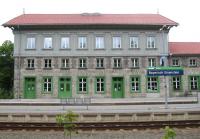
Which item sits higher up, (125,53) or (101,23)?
(101,23)

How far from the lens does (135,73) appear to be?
1590 inches

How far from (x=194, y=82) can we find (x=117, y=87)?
10614mm

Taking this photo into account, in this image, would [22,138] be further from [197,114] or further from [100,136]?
[197,114]

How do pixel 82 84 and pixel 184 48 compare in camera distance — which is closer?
pixel 82 84

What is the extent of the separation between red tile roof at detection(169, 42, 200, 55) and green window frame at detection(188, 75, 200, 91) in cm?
329

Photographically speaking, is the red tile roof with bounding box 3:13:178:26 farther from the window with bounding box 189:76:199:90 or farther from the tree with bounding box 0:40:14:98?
the tree with bounding box 0:40:14:98

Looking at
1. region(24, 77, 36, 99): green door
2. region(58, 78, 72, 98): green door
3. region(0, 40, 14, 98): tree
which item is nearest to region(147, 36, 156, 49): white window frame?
region(58, 78, 72, 98): green door

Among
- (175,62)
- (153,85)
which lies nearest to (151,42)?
(175,62)

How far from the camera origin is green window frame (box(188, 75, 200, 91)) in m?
41.2

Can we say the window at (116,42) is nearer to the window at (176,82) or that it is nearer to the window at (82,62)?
the window at (82,62)

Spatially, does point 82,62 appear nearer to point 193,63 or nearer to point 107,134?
point 193,63

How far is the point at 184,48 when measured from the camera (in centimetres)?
4266

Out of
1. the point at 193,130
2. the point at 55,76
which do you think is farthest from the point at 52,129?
the point at 55,76

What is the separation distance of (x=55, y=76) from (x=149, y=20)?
15.0 m
